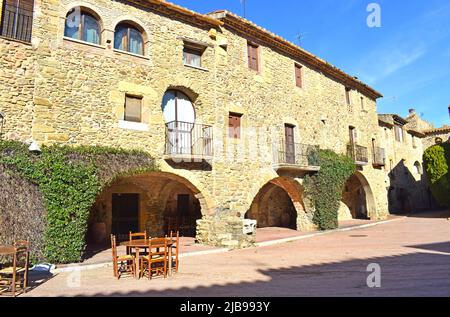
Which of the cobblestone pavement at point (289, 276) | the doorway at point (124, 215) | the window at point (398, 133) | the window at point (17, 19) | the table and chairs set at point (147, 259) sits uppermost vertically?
the window at point (398, 133)

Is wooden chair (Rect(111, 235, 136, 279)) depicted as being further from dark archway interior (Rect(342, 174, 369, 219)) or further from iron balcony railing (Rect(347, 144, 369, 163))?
dark archway interior (Rect(342, 174, 369, 219))

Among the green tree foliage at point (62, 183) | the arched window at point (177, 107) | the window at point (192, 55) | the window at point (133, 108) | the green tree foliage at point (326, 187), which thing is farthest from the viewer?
the green tree foliage at point (326, 187)

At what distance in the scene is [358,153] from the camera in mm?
19234

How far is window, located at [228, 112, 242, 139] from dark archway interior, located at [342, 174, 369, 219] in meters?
12.1

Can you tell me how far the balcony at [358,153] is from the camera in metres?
18.8

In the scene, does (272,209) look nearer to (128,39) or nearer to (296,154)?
(296,154)

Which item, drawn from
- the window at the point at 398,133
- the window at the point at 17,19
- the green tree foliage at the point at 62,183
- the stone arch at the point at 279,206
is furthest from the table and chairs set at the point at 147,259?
the window at the point at 398,133

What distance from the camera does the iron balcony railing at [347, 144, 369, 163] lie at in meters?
18.8

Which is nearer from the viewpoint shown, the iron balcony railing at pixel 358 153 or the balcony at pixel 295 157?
the balcony at pixel 295 157

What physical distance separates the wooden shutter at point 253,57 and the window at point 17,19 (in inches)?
318

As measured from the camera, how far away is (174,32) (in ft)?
38.0

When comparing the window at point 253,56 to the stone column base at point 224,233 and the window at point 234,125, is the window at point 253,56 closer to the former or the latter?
the window at point 234,125

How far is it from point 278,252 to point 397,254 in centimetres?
326
